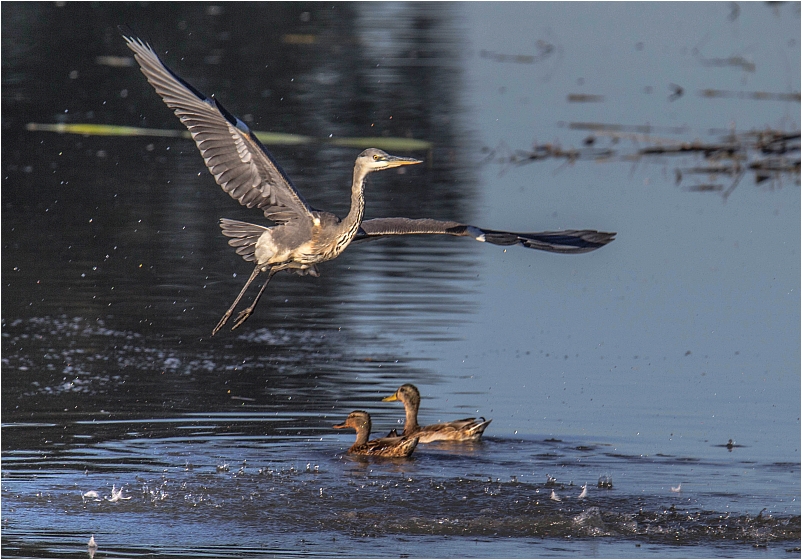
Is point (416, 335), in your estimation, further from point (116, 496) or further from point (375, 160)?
point (116, 496)

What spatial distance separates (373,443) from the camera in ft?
26.1

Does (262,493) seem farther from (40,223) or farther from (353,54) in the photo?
(353,54)

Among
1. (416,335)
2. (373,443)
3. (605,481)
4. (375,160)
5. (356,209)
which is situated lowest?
(605,481)

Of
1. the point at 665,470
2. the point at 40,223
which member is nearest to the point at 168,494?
the point at 665,470

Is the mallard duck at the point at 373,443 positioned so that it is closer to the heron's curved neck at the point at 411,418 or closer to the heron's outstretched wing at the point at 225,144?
the heron's curved neck at the point at 411,418

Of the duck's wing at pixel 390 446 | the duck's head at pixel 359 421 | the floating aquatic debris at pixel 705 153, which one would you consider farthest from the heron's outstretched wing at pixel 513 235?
the floating aquatic debris at pixel 705 153

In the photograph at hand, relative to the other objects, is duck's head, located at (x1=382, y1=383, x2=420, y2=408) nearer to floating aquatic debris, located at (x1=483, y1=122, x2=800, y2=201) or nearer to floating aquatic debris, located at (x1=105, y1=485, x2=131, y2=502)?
floating aquatic debris, located at (x1=105, y1=485, x2=131, y2=502)

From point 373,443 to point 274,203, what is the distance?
151 centimetres

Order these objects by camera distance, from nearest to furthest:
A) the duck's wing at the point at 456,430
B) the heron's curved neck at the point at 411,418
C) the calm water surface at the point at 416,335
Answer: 1. the calm water surface at the point at 416,335
2. the duck's wing at the point at 456,430
3. the heron's curved neck at the point at 411,418

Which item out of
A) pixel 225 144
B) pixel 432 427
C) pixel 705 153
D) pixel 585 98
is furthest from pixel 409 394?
pixel 585 98

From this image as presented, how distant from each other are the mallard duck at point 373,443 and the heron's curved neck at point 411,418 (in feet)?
0.92

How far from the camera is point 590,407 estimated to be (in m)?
8.79

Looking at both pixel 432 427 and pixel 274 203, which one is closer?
pixel 274 203

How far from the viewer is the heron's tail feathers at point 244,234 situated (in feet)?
25.9
